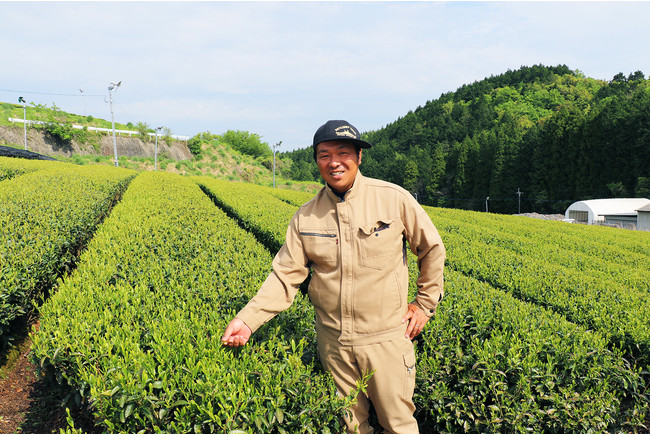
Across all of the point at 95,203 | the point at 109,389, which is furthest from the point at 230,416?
the point at 95,203

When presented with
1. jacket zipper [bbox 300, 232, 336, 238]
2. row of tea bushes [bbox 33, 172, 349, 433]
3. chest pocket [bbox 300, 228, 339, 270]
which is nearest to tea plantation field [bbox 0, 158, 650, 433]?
row of tea bushes [bbox 33, 172, 349, 433]

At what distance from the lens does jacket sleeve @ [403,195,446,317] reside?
248 centimetres

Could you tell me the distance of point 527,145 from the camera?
59.3 m

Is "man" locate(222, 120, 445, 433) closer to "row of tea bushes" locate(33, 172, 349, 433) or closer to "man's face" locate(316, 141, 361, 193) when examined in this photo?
"man's face" locate(316, 141, 361, 193)

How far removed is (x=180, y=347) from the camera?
257cm

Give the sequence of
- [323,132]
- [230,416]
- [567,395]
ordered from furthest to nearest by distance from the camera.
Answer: [567,395] → [323,132] → [230,416]

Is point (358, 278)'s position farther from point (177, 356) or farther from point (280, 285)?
point (177, 356)

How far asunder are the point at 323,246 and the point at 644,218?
116 feet

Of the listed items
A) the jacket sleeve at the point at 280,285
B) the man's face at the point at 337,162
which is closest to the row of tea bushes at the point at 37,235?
the jacket sleeve at the point at 280,285

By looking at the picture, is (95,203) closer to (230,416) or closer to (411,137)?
(230,416)

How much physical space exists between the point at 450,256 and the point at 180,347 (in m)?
5.98

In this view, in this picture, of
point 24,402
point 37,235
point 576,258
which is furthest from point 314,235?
point 576,258

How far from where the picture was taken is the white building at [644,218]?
1106 inches

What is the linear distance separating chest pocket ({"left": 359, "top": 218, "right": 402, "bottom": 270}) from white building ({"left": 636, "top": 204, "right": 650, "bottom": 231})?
34.3m
